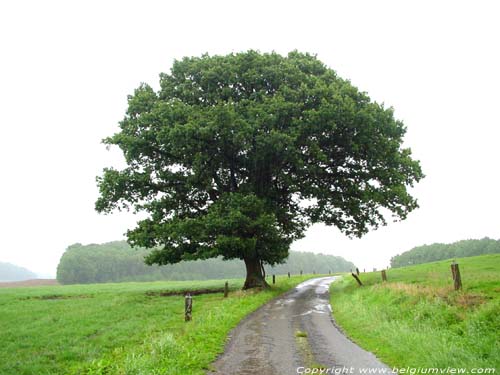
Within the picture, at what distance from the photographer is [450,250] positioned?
17012 cm

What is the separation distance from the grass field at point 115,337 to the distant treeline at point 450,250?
536 ft

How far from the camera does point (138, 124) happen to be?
3198cm

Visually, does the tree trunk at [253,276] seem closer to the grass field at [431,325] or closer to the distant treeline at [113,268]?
the grass field at [431,325]

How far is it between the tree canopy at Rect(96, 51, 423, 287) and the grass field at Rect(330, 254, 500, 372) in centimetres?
1099

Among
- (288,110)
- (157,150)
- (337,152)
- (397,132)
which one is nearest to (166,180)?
(157,150)

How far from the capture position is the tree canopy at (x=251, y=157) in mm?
28969

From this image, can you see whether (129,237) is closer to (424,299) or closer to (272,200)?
(272,200)

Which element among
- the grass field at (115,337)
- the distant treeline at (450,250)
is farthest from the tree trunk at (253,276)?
the distant treeline at (450,250)

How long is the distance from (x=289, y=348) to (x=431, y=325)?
20.1 ft

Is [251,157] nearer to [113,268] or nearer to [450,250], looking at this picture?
[113,268]

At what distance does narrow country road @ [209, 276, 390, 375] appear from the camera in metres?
11.5

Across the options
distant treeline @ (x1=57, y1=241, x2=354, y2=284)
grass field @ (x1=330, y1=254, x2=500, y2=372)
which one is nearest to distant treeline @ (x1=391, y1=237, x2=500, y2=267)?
distant treeline @ (x1=57, y1=241, x2=354, y2=284)

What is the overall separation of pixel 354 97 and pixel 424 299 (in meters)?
19.2

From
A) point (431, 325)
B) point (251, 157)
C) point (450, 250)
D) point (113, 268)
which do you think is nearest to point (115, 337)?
point (431, 325)
